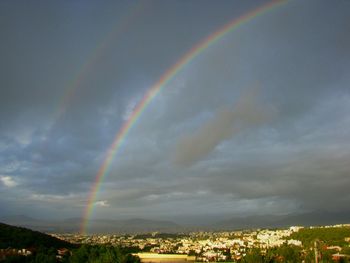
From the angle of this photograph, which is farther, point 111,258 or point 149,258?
point 149,258

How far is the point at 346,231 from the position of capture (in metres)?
127

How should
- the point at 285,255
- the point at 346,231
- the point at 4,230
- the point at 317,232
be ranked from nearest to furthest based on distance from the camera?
the point at 285,255 → the point at 4,230 → the point at 346,231 → the point at 317,232

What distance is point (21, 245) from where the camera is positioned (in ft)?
249

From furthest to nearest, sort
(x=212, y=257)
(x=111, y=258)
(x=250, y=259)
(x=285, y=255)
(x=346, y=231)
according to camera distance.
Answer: (x=346, y=231), (x=212, y=257), (x=285, y=255), (x=250, y=259), (x=111, y=258)

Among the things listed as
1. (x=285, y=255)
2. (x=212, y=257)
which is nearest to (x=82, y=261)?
(x=285, y=255)

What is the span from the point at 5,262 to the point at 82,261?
30.9ft

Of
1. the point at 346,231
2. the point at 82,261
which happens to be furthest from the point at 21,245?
the point at 346,231

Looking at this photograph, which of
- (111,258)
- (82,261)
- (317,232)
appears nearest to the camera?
(111,258)

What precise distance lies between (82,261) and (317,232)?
10447 cm

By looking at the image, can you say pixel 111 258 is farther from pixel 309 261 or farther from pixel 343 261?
pixel 343 261

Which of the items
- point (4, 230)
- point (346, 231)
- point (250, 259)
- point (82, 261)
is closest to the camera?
point (82, 261)

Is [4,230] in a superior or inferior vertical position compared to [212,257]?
superior

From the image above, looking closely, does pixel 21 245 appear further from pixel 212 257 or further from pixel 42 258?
pixel 212 257

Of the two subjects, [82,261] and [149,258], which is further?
[149,258]
